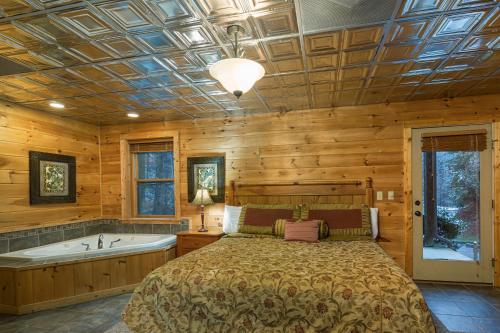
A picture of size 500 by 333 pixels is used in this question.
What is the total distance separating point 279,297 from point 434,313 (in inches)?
76.5

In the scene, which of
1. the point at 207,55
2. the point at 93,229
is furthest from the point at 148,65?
the point at 93,229

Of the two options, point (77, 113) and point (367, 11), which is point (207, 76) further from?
point (77, 113)

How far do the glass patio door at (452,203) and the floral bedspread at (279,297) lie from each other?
1813 millimetres

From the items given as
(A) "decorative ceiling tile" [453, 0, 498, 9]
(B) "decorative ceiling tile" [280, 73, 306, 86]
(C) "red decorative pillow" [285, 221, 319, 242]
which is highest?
(A) "decorative ceiling tile" [453, 0, 498, 9]

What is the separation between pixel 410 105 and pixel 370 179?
1088 millimetres

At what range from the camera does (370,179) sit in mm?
3789

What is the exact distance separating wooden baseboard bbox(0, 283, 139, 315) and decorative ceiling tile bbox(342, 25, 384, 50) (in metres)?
3.54

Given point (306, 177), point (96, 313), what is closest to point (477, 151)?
point (306, 177)

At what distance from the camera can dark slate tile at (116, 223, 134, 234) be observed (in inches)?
181

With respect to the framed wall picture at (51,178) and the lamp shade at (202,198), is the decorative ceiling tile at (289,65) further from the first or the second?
the framed wall picture at (51,178)

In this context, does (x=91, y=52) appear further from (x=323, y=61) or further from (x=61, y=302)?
(x=61, y=302)

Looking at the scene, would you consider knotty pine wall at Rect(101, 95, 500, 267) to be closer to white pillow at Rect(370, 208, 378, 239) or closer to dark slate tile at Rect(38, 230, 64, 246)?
white pillow at Rect(370, 208, 378, 239)

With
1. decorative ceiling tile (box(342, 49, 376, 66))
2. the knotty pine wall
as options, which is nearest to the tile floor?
the knotty pine wall

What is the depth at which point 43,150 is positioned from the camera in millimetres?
3855
